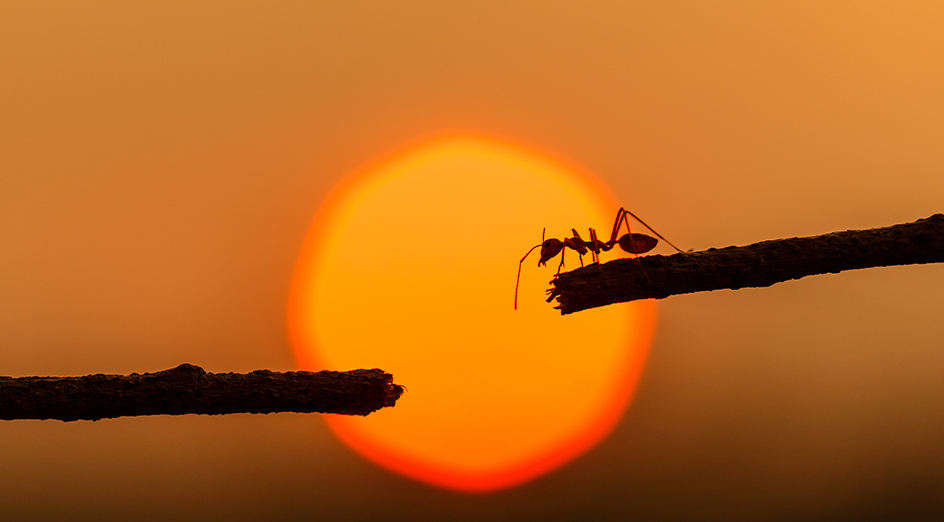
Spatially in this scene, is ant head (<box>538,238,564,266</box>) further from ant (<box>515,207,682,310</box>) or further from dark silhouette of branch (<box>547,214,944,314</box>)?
dark silhouette of branch (<box>547,214,944,314</box>)

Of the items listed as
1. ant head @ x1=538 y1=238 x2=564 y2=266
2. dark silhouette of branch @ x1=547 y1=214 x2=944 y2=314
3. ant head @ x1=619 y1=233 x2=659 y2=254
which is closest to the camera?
dark silhouette of branch @ x1=547 y1=214 x2=944 y2=314

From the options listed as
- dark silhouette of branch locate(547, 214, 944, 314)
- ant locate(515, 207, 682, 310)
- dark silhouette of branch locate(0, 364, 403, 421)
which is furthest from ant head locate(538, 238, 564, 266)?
dark silhouette of branch locate(0, 364, 403, 421)

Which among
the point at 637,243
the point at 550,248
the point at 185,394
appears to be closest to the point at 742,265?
the point at 637,243

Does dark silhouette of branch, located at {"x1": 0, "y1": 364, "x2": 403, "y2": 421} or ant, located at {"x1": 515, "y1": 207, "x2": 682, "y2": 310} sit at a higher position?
ant, located at {"x1": 515, "y1": 207, "x2": 682, "y2": 310}

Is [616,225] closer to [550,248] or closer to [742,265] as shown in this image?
[550,248]

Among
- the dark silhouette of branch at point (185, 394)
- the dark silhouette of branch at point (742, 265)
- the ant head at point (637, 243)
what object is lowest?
the dark silhouette of branch at point (185, 394)

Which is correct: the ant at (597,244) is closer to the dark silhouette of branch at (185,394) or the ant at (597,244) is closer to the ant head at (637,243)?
the ant head at (637,243)

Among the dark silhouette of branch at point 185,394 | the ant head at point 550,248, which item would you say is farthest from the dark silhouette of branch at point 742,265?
the ant head at point 550,248
